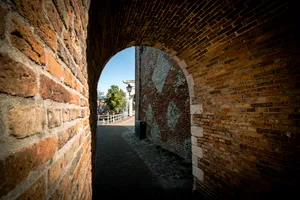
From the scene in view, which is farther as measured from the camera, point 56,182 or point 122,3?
point 122,3

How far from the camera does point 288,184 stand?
2123 mm

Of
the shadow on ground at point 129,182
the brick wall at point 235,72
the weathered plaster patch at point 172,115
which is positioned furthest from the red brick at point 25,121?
the weathered plaster patch at point 172,115

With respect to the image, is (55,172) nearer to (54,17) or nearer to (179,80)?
(54,17)

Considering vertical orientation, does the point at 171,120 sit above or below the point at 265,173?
above

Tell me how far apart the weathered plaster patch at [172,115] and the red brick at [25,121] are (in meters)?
5.71

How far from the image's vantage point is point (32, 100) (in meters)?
0.50

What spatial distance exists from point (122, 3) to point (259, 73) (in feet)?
7.90

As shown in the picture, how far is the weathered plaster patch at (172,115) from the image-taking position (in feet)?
20.4

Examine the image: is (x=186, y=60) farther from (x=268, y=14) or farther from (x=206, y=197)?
(x=206, y=197)

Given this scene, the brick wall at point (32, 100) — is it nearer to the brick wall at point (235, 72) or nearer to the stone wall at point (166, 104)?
the brick wall at point (235, 72)

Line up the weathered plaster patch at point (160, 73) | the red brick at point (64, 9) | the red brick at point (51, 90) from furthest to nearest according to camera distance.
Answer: the weathered plaster patch at point (160, 73), the red brick at point (64, 9), the red brick at point (51, 90)

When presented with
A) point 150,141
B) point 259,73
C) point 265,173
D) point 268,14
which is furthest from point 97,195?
point 150,141

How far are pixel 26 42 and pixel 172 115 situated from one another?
247 inches

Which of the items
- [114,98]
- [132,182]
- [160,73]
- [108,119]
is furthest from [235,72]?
[114,98]
